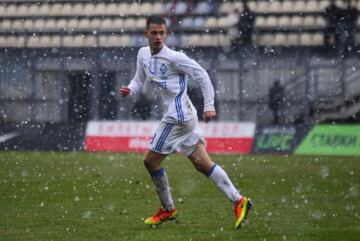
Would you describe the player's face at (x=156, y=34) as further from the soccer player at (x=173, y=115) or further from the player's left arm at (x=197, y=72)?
the player's left arm at (x=197, y=72)

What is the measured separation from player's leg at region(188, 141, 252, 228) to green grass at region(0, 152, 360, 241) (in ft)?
0.53

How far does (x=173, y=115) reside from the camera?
308 inches

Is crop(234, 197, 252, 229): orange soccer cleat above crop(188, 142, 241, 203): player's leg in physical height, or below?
below

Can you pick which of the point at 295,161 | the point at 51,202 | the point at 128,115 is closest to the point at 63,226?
the point at 51,202

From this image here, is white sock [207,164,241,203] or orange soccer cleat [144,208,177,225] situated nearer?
white sock [207,164,241,203]

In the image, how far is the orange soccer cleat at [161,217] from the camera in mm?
7907

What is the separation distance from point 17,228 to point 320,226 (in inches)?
109

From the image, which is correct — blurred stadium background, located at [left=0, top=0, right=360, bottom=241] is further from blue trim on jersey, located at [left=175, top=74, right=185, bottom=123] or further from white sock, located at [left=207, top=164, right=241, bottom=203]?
blue trim on jersey, located at [left=175, top=74, right=185, bottom=123]

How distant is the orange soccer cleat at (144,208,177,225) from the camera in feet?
25.9

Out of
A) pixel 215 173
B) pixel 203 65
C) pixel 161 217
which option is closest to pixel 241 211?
pixel 215 173

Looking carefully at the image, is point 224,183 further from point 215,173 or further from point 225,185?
point 215,173

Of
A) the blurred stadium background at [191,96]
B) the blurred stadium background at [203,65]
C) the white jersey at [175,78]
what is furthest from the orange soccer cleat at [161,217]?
the blurred stadium background at [203,65]

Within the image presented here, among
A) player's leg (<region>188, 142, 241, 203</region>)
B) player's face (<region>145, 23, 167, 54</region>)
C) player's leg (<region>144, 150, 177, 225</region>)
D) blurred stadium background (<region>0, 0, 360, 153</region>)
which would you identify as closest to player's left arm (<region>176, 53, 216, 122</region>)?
player's face (<region>145, 23, 167, 54</region>)

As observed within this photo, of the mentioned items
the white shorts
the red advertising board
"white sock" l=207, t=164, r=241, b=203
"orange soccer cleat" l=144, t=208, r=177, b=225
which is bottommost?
the red advertising board
